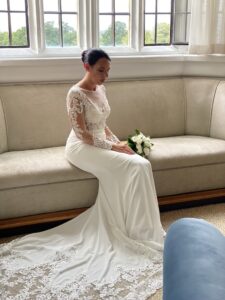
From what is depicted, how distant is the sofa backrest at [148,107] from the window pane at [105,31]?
0.54m

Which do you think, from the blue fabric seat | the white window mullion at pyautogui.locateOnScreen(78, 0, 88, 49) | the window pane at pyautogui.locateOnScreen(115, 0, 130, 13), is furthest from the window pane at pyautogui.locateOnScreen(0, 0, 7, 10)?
the blue fabric seat

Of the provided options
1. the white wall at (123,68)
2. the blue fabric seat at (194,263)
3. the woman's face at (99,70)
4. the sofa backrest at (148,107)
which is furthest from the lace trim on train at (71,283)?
the white wall at (123,68)

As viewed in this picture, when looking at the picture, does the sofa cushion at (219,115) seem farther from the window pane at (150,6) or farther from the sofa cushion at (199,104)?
the window pane at (150,6)

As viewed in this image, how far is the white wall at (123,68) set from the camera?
10.3ft

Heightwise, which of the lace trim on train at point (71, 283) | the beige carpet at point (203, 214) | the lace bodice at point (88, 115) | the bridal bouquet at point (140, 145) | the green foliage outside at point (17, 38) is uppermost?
the green foliage outside at point (17, 38)

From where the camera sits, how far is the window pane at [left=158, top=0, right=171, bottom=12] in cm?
379

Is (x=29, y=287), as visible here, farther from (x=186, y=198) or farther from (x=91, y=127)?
(x=186, y=198)

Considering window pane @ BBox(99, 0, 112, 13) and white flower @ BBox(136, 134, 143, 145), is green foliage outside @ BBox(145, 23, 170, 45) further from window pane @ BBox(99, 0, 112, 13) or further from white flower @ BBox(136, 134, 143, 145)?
white flower @ BBox(136, 134, 143, 145)

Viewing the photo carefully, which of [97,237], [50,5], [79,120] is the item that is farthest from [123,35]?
[97,237]

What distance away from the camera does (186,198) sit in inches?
118

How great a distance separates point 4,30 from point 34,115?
0.88m

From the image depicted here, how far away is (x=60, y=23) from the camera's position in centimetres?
348

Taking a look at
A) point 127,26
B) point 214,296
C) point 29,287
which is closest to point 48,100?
point 127,26

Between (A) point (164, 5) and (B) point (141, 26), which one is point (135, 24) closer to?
(B) point (141, 26)
